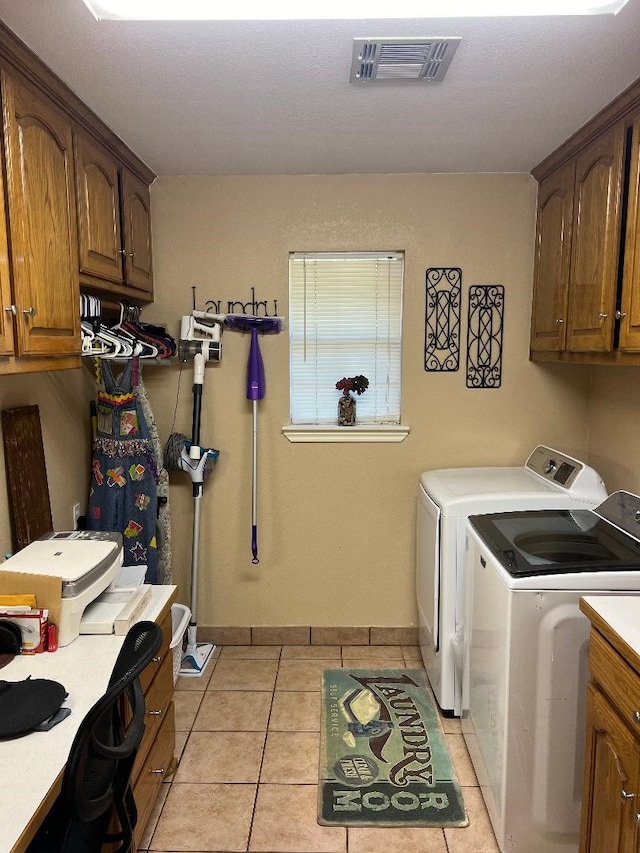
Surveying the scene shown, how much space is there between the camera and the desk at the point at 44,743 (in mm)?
1092

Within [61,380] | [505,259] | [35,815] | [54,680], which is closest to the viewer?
[35,815]

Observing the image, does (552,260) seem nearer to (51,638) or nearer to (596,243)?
(596,243)

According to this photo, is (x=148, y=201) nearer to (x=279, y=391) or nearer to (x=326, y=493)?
(x=279, y=391)

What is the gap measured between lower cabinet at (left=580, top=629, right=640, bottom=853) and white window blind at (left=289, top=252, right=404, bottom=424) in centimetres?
176

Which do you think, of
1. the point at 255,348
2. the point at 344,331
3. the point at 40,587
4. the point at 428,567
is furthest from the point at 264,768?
the point at 344,331

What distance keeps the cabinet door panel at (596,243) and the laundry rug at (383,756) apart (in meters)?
1.71

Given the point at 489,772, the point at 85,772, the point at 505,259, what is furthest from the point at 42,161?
the point at 489,772

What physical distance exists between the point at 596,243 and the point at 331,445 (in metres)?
1.53

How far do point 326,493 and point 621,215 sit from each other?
183 centimetres

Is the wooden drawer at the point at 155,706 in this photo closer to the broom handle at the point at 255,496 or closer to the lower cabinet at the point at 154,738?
the lower cabinet at the point at 154,738

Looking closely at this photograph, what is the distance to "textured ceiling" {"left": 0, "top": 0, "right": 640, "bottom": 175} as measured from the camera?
5.05 feet

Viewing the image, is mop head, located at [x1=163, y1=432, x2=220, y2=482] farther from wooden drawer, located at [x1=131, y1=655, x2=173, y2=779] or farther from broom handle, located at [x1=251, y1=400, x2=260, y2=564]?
wooden drawer, located at [x1=131, y1=655, x2=173, y2=779]

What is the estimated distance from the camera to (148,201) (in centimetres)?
288

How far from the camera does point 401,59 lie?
5.58ft
